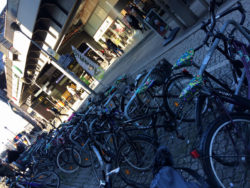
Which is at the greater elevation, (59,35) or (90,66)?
(59,35)

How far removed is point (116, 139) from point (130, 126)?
1.27 ft

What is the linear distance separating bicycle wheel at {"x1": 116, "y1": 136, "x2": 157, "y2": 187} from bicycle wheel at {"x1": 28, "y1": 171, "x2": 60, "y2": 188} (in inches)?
137

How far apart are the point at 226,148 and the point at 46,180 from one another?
6196 millimetres

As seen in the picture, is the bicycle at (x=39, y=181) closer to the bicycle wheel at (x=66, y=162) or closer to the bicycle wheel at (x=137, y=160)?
the bicycle wheel at (x=66, y=162)

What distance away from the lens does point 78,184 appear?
233 inches

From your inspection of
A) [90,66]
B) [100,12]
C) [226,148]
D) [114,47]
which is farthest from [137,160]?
[100,12]

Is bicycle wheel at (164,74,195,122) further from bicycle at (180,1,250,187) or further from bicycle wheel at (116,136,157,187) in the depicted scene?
bicycle at (180,1,250,187)

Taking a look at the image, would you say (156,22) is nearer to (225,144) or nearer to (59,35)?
(59,35)

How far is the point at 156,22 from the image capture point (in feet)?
32.2

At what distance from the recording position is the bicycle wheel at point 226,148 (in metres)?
1.90

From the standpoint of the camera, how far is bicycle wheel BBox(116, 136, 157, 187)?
3644 mm

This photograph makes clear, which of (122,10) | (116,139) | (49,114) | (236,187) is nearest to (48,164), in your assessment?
(116,139)

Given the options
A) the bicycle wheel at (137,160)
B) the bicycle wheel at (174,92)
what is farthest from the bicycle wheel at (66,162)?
the bicycle wheel at (174,92)

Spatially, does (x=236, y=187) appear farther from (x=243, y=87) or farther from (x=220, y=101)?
(x=243, y=87)
